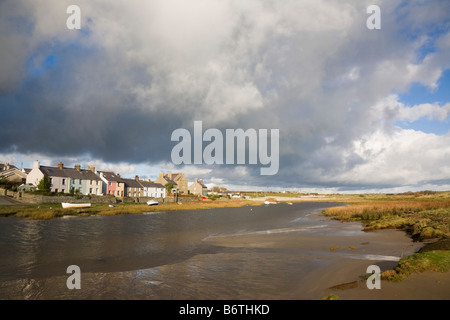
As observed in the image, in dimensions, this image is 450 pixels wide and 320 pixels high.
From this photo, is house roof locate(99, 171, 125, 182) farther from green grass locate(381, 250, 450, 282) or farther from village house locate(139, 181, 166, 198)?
green grass locate(381, 250, 450, 282)

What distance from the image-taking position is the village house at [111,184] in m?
97.5

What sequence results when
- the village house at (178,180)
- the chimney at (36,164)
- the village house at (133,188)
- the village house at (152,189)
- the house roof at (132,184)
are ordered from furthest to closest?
the village house at (178,180) → the village house at (152,189) → the house roof at (132,184) → the village house at (133,188) → the chimney at (36,164)

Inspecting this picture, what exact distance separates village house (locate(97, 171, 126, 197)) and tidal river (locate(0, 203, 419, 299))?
73732mm

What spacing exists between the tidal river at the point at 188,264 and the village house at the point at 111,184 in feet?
242

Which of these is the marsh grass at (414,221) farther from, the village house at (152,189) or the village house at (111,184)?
the village house at (152,189)

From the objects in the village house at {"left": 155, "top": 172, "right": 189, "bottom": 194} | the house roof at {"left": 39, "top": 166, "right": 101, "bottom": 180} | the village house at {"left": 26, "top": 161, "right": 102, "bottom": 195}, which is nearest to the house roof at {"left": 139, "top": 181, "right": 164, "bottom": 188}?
the village house at {"left": 155, "top": 172, "right": 189, "bottom": 194}

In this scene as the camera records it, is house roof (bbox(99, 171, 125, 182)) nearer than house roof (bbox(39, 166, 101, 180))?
No

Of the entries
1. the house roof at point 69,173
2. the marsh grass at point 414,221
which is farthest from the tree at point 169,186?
the marsh grass at point 414,221

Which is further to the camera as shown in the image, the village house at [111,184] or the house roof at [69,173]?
the village house at [111,184]

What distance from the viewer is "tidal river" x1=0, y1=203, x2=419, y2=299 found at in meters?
11.5

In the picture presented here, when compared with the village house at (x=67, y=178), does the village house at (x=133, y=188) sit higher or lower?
lower
